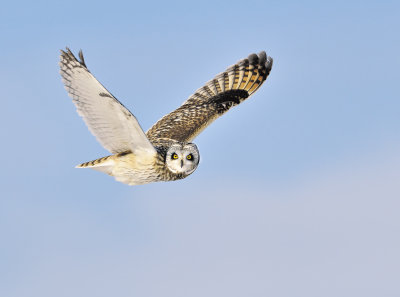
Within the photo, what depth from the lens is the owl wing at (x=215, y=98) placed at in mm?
16094

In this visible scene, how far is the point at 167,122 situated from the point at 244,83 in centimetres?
251

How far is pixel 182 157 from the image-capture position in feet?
44.0

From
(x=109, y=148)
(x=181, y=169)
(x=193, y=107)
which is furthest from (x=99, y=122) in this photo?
(x=193, y=107)

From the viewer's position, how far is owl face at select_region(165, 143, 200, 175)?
→ 13.4 metres

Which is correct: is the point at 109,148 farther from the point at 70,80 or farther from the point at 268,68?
the point at 268,68


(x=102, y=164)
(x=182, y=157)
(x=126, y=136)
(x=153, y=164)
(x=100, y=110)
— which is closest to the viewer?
(x=100, y=110)

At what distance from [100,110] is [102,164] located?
144 centimetres

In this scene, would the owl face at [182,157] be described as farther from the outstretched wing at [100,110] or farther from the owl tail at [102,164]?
the owl tail at [102,164]

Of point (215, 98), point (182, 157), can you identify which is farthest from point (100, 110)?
point (215, 98)

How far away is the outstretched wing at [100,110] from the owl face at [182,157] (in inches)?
13.6

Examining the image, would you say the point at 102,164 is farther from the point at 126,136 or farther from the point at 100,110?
the point at 100,110

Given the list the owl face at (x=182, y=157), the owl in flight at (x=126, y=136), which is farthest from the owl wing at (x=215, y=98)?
the owl face at (x=182, y=157)

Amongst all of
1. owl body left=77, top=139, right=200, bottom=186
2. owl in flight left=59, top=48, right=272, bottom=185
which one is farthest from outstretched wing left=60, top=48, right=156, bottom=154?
owl body left=77, top=139, right=200, bottom=186

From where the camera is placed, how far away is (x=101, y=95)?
12453 mm
